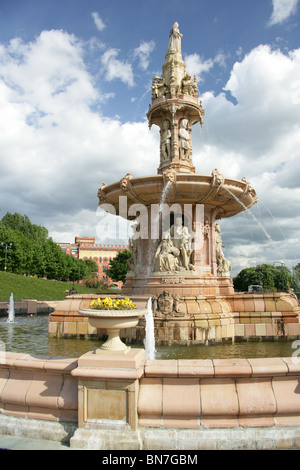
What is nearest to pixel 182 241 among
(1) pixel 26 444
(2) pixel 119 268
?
(1) pixel 26 444

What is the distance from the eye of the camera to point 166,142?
48.6ft

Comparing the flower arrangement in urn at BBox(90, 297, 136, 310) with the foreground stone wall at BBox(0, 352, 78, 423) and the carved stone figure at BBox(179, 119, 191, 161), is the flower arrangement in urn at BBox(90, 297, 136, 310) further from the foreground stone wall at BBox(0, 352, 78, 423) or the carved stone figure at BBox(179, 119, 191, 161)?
the carved stone figure at BBox(179, 119, 191, 161)

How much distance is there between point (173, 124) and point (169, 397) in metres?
12.3

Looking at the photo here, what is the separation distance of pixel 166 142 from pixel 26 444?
12.7 metres

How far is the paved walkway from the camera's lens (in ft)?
13.4

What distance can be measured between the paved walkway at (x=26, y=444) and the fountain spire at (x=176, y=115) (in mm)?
11531

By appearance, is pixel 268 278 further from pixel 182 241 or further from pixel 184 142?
pixel 182 241

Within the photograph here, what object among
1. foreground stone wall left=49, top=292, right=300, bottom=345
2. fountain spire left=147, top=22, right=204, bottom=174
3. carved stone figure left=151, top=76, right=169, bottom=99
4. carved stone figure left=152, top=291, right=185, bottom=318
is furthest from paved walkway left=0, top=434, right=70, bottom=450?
carved stone figure left=151, top=76, right=169, bottom=99

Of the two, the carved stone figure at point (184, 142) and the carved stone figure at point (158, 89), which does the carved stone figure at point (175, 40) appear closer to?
the carved stone figure at point (158, 89)

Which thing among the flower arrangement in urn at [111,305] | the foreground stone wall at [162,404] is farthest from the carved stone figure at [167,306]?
the foreground stone wall at [162,404]

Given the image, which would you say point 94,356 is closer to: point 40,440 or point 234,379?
point 40,440

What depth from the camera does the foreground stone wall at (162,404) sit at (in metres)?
4.09

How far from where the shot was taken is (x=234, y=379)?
444 cm
